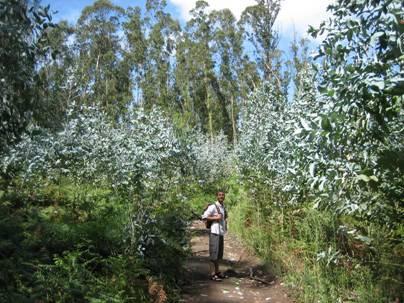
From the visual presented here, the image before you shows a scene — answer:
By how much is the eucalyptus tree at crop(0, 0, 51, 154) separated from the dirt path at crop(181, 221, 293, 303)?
473 cm

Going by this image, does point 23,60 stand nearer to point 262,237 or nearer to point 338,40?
point 338,40

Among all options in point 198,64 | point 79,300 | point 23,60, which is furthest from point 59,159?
point 198,64

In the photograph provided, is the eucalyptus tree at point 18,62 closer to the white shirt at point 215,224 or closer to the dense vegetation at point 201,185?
the dense vegetation at point 201,185

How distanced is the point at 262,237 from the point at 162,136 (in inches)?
118

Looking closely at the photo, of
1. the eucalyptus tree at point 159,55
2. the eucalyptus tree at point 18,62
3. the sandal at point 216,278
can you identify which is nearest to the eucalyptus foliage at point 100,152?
the sandal at point 216,278

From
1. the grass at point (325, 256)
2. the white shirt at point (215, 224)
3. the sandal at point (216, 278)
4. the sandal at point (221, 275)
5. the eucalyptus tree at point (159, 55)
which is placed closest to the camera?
the grass at point (325, 256)

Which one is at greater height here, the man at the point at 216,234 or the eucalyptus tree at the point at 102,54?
the eucalyptus tree at the point at 102,54

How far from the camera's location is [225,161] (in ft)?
82.5

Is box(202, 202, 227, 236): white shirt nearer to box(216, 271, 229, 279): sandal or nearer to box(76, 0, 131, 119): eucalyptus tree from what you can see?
box(216, 271, 229, 279): sandal

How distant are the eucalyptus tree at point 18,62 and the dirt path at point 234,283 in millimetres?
4735

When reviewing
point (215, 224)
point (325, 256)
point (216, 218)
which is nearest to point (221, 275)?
point (215, 224)

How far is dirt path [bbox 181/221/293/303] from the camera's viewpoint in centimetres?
721

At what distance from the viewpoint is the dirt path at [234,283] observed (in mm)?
7211

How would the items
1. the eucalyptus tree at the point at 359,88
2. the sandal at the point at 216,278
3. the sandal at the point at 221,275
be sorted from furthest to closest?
the sandal at the point at 221,275 → the sandal at the point at 216,278 → the eucalyptus tree at the point at 359,88
